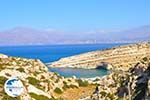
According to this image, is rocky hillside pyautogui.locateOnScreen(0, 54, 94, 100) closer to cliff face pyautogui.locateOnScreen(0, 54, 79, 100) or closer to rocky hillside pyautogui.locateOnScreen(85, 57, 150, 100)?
cliff face pyautogui.locateOnScreen(0, 54, 79, 100)

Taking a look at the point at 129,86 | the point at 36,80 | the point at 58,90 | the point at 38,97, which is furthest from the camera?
the point at 58,90

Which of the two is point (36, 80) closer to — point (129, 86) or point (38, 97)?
point (38, 97)

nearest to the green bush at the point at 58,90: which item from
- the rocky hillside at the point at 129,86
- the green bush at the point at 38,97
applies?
the green bush at the point at 38,97

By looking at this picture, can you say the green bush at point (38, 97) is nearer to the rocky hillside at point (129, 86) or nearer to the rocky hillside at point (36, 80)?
the rocky hillside at point (36, 80)

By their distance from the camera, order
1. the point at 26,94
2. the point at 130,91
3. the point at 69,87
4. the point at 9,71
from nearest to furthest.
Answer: the point at 130,91 < the point at 26,94 < the point at 9,71 < the point at 69,87

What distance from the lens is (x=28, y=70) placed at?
6512 centimetres

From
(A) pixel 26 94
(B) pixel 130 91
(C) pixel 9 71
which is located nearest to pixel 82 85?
(C) pixel 9 71

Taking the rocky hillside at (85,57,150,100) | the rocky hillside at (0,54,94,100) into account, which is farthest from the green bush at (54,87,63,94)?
the rocky hillside at (85,57,150,100)

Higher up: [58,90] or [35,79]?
[35,79]

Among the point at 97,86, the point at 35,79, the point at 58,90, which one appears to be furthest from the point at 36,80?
the point at 97,86

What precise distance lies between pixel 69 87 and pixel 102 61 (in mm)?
127814

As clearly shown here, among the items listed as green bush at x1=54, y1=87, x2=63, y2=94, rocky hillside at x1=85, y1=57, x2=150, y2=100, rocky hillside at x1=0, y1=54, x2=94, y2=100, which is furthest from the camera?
green bush at x1=54, y1=87, x2=63, y2=94

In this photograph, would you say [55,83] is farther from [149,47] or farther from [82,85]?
[149,47]

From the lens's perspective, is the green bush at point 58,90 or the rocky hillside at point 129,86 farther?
the green bush at point 58,90
